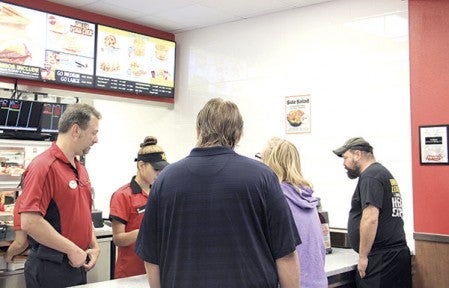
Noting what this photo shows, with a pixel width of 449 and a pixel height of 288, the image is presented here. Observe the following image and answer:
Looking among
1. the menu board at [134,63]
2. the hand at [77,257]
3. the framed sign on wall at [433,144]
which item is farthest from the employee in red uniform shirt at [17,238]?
the framed sign on wall at [433,144]

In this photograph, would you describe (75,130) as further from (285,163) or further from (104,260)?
(104,260)

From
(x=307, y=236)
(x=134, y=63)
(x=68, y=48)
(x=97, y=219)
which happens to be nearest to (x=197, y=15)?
(x=134, y=63)

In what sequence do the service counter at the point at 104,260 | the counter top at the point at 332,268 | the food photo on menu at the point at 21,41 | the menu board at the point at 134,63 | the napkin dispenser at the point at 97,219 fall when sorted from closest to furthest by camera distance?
1. the counter top at the point at 332,268
2. the service counter at the point at 104,260
3. the napkin dispenser at the point at 97,219
4. the food photo on menu at the point at 21,41
5. the menu board at the point at 134,63

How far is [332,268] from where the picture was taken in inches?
124

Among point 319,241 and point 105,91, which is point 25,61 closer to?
point 105,91

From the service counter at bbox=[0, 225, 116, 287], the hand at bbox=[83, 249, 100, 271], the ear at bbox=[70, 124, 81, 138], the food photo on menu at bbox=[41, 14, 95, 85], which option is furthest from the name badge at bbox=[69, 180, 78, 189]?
the food photo on menu at bbox=[41, 14, 95, 85]

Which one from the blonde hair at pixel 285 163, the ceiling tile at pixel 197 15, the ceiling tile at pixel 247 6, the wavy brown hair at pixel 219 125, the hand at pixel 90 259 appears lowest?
the hand at pixel 90 259

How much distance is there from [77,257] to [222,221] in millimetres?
1123

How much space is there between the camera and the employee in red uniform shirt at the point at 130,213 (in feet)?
9.03

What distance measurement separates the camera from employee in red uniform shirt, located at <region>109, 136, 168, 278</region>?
9.03ft

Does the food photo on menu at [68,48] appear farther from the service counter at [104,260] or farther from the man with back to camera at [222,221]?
the man with back to camera at [222,221]

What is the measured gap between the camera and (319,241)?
2283 mm

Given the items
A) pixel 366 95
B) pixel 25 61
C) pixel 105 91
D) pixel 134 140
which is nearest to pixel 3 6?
pixel 25 61

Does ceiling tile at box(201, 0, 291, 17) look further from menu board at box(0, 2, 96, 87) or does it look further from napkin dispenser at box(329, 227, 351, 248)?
napkin dispenser at box(329, 227, 351, 248)
